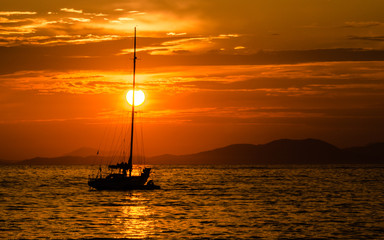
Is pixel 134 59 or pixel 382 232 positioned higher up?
pixel 134 59

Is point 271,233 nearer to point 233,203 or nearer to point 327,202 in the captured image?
point 233,203

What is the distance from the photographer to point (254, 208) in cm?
7431

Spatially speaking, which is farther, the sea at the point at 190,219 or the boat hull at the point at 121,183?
the boat hull at the point at 121,183

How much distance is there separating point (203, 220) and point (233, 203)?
22.3m

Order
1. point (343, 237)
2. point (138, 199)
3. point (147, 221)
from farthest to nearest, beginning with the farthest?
point (138, 199)
point (147, 221)
point (343, 237)

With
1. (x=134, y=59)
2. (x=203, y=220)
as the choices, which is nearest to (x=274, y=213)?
(x=203, y=220)

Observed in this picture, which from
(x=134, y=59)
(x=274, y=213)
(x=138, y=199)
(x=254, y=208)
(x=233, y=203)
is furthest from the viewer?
(x=134, y=59)

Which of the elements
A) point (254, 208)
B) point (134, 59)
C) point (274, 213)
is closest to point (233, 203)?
point (254, 208)

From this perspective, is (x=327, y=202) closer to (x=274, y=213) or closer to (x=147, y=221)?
(x=274, y=213)

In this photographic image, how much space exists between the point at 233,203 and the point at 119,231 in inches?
1307

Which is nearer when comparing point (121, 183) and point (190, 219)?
point (190, 219)

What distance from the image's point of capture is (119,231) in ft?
167

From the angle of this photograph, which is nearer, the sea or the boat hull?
the sea

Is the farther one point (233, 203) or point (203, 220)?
point (233, 203)
